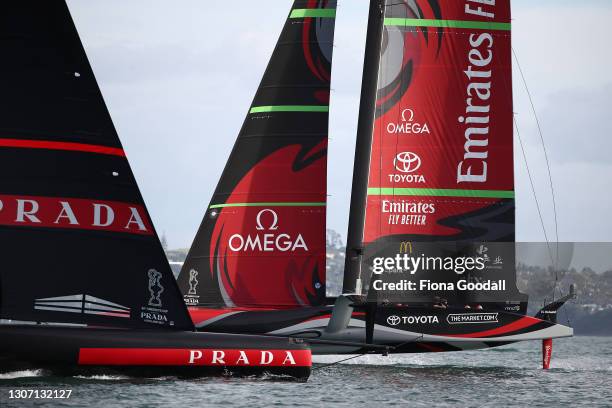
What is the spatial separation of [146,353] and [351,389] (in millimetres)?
4570

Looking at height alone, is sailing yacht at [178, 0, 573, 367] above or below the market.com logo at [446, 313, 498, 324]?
above

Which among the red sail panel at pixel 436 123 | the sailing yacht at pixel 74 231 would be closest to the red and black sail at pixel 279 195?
the red sail panel at pixel 436 123

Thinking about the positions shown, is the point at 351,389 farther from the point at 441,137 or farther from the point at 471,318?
the point at 441,137

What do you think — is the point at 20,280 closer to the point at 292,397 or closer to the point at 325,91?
the point at 292,397

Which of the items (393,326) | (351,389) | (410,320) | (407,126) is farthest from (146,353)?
(407,126)

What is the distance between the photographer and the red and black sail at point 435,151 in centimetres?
Result: 2853

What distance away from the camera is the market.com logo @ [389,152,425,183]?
2853cm

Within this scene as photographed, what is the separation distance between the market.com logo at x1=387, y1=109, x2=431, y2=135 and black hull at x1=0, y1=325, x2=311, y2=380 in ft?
21.9

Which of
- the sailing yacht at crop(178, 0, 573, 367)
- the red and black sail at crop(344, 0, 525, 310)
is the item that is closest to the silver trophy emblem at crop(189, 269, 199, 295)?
the sailing yacht at crop(178, 0, 573, 367)

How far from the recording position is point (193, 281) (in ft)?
100.0

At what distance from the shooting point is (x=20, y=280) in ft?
74.2

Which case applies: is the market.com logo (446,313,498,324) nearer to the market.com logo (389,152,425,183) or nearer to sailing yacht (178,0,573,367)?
sailing yacht (178,0,573,367)

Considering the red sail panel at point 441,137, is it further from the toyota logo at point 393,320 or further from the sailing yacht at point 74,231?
the sailing yacht at point 74,231

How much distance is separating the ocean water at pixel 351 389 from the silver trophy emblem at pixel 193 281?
3.36 meters
